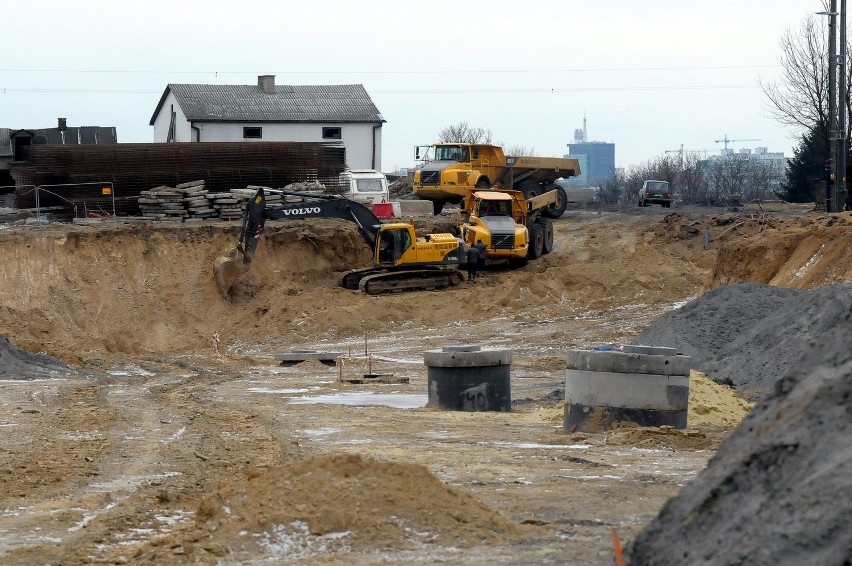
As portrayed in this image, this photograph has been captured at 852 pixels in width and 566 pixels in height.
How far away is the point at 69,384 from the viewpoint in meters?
18.0

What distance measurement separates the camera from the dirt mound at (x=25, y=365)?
18891 millimetres

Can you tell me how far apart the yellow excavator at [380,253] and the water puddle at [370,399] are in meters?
12.7

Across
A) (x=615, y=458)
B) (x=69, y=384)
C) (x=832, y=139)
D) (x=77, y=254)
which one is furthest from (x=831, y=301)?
(x=77, y=254)

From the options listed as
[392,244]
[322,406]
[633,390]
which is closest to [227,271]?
[392,244]

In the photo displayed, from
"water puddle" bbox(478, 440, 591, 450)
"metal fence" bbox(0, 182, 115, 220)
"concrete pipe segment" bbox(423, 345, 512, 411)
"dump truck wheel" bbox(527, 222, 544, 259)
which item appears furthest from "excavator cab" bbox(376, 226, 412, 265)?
"water puddle" bbox(478, 440, 591, 450)

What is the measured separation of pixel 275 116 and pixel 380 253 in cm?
2941

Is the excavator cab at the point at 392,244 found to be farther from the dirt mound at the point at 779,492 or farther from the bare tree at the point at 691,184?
the bare tree at the point at 691,184

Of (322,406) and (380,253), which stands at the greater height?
(380,253)

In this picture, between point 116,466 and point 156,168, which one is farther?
point 156,168

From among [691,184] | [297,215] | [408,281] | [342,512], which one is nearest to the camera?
[342,512]

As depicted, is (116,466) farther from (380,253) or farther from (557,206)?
(557,206)

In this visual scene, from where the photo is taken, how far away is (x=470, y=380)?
14.5m

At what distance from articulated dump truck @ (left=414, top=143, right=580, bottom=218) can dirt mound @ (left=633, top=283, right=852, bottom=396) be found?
49.5 feet

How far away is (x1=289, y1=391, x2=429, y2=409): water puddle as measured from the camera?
15.7 m
